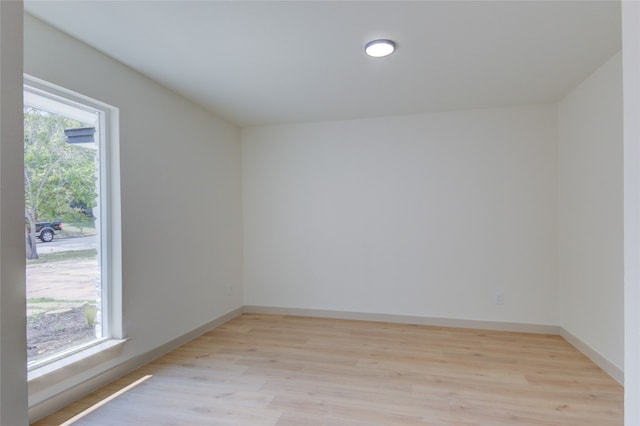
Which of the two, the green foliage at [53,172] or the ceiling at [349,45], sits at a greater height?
the ceiling at [349,45]

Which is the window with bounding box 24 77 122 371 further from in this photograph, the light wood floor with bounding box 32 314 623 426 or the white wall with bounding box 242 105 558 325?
the white wall with bounding box 242 105 558 325

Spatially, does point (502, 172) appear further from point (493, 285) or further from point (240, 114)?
point (240, 114)

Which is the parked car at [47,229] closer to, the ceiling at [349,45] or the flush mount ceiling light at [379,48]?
the ceiling at [349,45]

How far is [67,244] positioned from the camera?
2299 millimetres

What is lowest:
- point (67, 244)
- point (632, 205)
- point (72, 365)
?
point (72, 365)

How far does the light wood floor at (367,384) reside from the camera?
2.06 m

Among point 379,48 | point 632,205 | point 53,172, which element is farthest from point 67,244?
point 632,205

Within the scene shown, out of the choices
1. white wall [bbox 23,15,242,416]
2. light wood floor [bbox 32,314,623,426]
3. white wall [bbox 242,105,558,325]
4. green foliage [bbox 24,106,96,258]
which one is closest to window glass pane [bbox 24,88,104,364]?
green foliage [bbox 24,106,96,258]

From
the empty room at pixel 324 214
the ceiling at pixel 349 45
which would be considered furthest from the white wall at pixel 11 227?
the ceiling at pixel 349 45

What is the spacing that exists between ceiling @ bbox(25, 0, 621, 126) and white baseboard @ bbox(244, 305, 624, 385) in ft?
7.72

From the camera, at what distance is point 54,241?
2211mm

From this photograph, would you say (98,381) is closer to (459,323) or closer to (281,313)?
(281,313)

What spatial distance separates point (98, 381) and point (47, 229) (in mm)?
1148

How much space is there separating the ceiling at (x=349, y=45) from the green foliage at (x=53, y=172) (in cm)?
61
